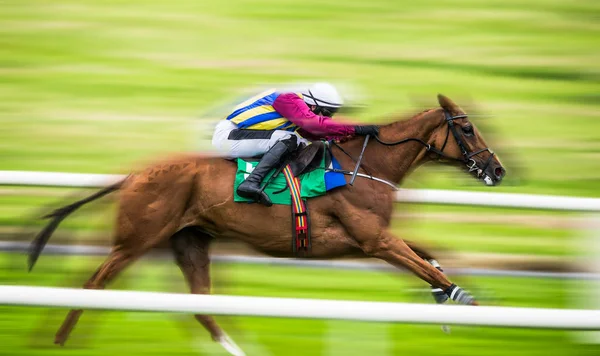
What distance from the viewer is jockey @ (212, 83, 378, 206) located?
4.71 meters

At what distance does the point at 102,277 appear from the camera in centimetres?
470

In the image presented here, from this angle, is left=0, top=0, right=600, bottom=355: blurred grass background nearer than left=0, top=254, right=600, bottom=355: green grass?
No

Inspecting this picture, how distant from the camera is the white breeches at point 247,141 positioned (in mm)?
4855

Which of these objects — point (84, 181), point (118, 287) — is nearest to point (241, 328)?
point (118, 287)

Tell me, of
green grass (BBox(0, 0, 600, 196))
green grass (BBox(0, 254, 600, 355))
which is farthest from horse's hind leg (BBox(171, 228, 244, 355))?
green grass (BBox(0, 0, 600, 196))

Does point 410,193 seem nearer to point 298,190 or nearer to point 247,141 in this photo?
point 298,190

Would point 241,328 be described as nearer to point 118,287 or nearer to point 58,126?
point 118,287

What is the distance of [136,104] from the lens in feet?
31.0

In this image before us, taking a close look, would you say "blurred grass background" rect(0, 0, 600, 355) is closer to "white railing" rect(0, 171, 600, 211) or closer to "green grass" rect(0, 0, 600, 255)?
"green grass" rect(0, 0, 600, 255)

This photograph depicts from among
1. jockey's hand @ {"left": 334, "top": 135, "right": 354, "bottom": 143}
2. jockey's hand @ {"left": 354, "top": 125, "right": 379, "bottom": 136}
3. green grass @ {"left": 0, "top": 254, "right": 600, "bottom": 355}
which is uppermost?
jockey's hand @ {"left": 354, "top": 125, "right": 379, "bottom": 136}

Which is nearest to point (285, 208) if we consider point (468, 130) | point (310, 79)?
point (468, 130)

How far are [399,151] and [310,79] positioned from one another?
189 inches

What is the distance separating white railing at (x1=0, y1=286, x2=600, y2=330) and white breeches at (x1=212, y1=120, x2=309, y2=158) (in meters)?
1.51

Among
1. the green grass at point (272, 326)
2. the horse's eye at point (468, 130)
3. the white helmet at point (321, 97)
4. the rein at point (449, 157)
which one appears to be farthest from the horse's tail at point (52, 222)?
the horse's eye at point (468, 130)
